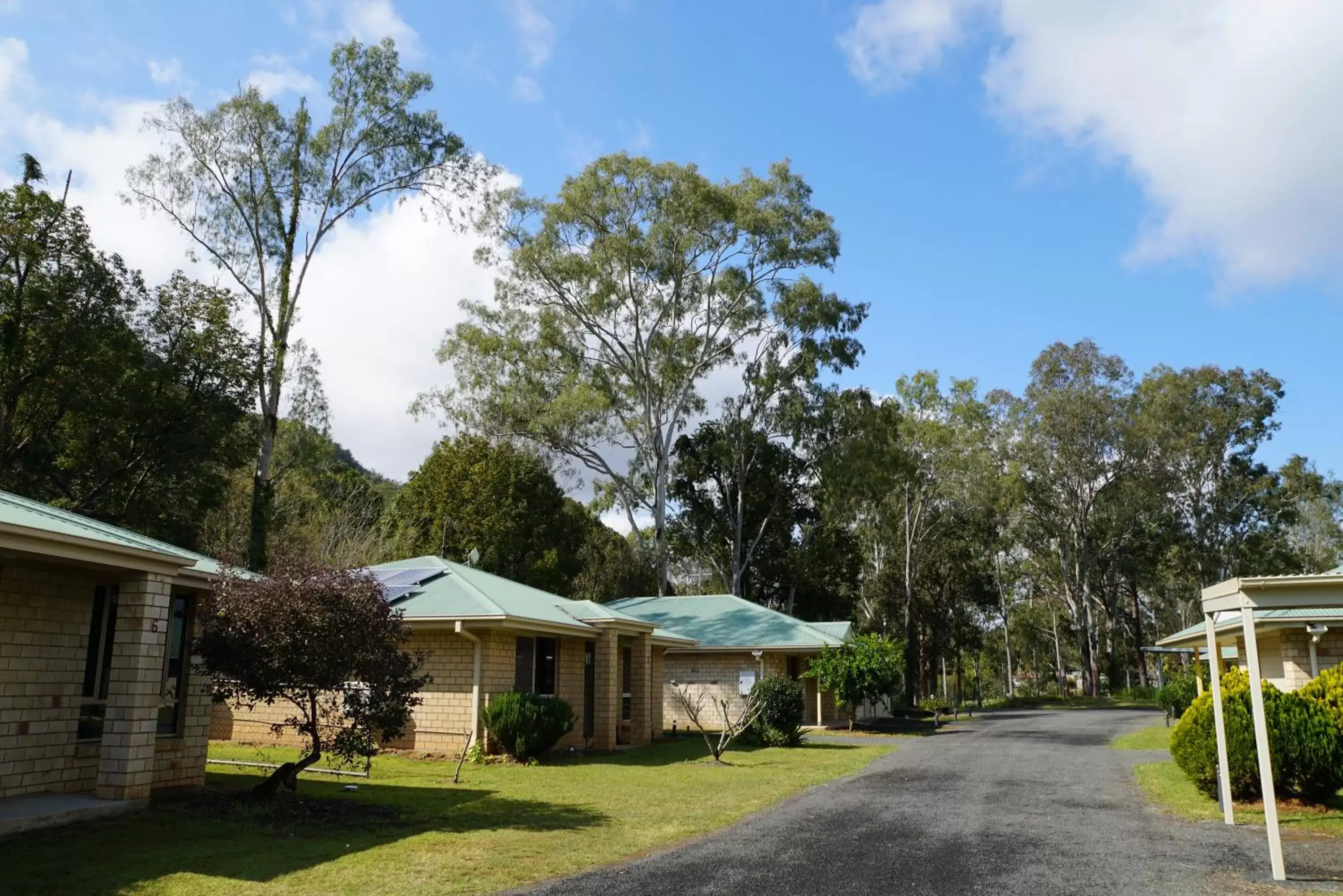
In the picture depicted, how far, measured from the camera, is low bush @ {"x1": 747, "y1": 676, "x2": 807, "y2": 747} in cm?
2236

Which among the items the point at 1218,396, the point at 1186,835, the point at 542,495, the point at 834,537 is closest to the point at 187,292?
the point at 542,495

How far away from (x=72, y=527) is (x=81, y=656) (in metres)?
1.62

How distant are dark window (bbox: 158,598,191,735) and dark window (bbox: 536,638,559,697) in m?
8.44

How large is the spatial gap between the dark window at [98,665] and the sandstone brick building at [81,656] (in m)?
0.01

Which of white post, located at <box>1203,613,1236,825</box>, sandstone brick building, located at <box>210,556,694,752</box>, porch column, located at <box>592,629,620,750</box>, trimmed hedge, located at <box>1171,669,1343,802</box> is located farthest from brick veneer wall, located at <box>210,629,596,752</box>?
trimmed hedge, located at <box>1171,669,1343,802</box>

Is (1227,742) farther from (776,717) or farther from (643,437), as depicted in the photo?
(643,437)

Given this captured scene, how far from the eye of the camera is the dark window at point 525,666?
18.6 m

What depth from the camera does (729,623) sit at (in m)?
30.2

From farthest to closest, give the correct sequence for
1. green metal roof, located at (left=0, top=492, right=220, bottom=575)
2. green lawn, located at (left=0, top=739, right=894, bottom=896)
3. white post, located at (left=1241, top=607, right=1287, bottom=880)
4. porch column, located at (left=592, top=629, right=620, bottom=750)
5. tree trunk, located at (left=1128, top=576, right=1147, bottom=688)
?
tree trunk, located at (left=1128, top=576, right=1147, bottom=688) < porch column, located at (left=592, top=629, right=620, bottom=750) < green metal roof, located at (left=0, top=492, right=220, bottom=575) < white post, located at (left=1241, top=607, right=1287, bottom=880) < green lawn, located at (left=0, top=739, right=894, bottom=896)

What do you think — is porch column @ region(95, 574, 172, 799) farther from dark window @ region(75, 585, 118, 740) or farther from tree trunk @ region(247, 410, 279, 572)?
tree trunk @ region(247, 410, 279, 572)

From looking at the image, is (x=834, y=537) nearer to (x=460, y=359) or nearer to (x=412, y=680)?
(x=460, y=359)

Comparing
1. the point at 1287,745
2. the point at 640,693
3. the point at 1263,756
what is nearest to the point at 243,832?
the point at 1263,756

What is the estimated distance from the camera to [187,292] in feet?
80.2

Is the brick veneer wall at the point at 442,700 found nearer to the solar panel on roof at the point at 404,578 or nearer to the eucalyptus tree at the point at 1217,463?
the solar panel on roof at the point at 404,578
